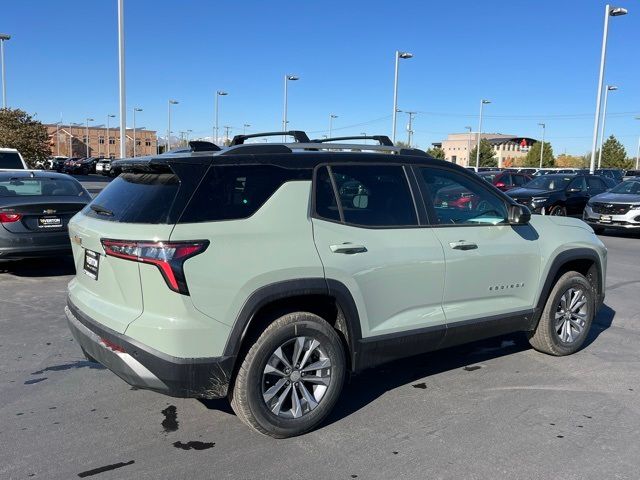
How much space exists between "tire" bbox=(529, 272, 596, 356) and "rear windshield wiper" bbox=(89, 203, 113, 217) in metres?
3.73


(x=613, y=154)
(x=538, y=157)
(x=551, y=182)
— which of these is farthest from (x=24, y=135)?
(x=538, y=157)

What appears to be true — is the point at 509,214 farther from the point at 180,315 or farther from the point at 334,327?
the point at 180,315

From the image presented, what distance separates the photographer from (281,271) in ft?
11.2

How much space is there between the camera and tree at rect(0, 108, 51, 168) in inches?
987

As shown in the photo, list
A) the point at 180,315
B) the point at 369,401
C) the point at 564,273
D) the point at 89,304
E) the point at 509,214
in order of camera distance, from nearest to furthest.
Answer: the point at 180,315, the point at 89,304, the point at 369,401, the point at 509,214, the point at 564,273

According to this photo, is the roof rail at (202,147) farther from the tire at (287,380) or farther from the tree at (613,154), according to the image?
the tree at (613,154)

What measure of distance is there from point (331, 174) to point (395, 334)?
1.19m

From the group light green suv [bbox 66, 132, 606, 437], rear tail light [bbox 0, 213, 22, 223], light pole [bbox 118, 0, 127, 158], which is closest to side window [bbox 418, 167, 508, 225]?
light green suv [bbox 66, 132, 606, 437]

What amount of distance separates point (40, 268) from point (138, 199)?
6621mm

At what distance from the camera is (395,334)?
3912mm

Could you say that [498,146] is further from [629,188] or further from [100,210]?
[100,210]

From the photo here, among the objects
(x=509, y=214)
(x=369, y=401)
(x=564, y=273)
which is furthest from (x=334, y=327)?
(x=564, y=273)

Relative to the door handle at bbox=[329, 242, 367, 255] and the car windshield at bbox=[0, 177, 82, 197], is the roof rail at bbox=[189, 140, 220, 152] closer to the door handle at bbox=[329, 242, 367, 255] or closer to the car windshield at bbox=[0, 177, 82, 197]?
the door handle at bbox=[329, 242, 367, 255]

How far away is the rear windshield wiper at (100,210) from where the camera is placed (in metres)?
3.64
